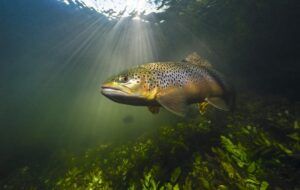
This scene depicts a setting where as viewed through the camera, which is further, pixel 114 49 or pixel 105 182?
pixel 114 49

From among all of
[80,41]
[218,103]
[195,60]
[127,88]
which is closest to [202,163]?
[218,103]

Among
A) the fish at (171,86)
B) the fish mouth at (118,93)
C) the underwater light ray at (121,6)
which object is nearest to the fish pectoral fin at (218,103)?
the fish at (171,86)

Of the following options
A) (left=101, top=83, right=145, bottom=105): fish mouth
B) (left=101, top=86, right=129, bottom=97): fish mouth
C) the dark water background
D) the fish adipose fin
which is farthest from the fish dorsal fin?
the dark water background

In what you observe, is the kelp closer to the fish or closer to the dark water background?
the fish

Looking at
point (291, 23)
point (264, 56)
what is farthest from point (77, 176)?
point (264, 56)

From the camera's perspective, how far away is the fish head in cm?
404

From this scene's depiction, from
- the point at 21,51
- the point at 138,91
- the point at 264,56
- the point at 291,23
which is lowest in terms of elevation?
the point at 21,51

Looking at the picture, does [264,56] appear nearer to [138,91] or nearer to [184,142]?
[184,142]

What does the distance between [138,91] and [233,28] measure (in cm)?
1736

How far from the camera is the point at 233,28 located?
1955 cm

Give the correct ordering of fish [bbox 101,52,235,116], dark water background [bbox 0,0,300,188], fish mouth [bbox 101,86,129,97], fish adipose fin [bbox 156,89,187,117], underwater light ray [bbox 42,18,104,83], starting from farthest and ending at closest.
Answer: underwater light ray [bbox 42,18,104,83], dark water background [bbox 0,0,300,188], fish adipose fin [bbox 156,89,187,117], fish [bbox 101,52,235,116], fish mouth [bbox 101,86,129,97]

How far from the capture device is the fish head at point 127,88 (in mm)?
4035

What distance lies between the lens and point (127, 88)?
13.5 ft

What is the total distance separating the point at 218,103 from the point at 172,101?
58.4 inches
